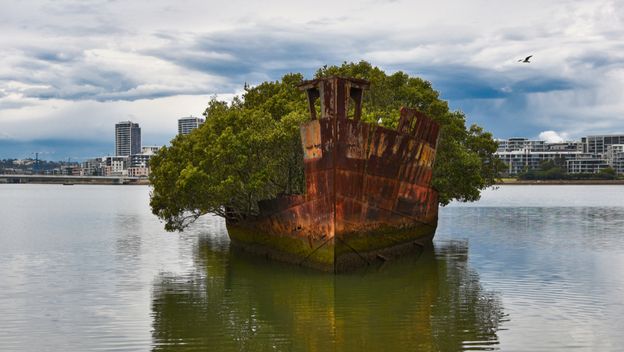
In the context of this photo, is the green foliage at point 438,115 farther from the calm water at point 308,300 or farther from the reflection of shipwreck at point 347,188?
the reflection of shipwreck at point 347,188

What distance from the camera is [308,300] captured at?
834 inches

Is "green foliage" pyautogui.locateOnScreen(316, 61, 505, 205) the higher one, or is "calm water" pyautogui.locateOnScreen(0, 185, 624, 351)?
"green foliage" pyautogui.locateOnScreen(316, 61, 505, 205)

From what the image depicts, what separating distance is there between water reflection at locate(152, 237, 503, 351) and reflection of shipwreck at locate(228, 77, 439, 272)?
1.08m

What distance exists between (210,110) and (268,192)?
432 inches

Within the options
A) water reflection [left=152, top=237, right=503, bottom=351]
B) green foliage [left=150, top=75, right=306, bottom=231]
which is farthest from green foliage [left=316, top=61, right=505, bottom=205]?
water reflection [left=152, top=237, right=503, bottom=351]

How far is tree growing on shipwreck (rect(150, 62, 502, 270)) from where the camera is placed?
24.2m

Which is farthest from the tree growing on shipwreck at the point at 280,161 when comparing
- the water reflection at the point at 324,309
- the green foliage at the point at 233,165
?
the water reflection at the point at 324,309

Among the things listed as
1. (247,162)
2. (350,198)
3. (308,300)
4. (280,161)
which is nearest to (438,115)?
(280,161)

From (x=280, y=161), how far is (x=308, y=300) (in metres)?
11.4

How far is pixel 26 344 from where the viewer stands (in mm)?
15742

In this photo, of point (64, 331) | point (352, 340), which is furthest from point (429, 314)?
point (64, 331)

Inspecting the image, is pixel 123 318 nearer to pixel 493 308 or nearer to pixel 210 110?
pixel 493 308

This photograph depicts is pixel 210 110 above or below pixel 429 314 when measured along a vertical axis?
above

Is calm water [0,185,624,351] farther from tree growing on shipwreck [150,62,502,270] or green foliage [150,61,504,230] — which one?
green foliage [150,61,504,230]
